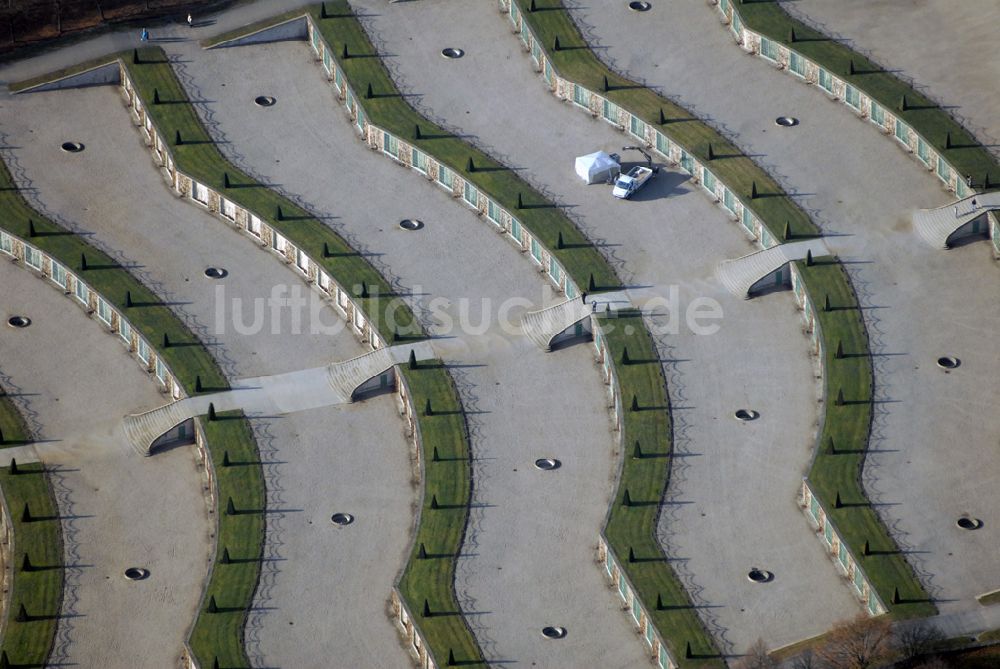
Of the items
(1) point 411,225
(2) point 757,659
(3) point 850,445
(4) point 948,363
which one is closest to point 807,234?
(4) point 948,363

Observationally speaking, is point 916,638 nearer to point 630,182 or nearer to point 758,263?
point 758,263

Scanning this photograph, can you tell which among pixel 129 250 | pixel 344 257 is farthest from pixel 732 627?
pixel 129 250

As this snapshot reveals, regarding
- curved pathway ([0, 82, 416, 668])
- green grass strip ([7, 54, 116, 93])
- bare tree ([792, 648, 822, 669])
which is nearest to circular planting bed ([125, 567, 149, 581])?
curved pathway ([0, 82, 416, 668])

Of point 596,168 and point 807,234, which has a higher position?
point 596,168

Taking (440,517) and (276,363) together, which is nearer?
(440,517)

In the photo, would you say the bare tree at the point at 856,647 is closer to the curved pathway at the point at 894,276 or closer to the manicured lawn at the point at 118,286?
the curved pathway at the point at 894,276
